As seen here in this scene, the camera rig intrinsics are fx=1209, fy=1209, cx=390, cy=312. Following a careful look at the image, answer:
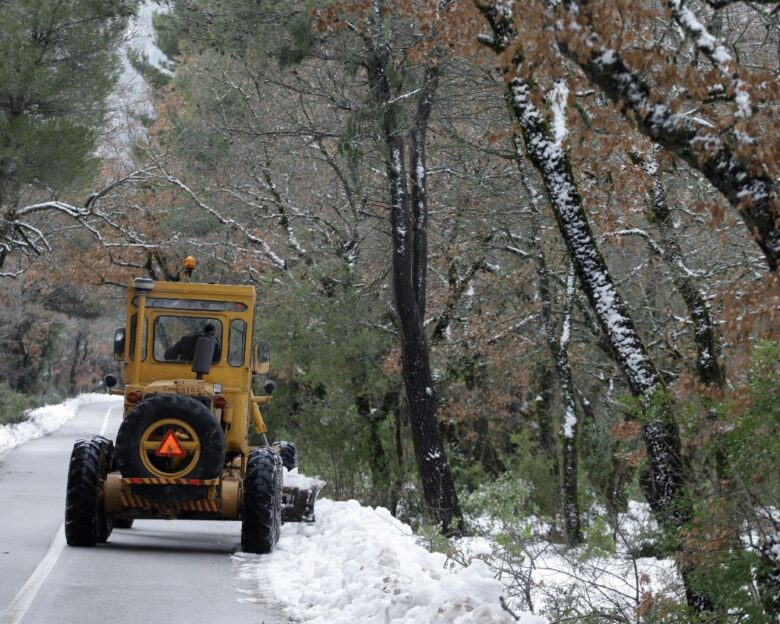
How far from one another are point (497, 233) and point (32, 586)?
12350mm

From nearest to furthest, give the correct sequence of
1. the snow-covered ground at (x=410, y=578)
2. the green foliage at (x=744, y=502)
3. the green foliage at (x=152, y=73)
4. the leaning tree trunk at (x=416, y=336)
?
the green foliage at (x=744, y=502)
the snow-covered ground at (x=410, y=578)
the leaning tree trunk at (x=416, y=336)
the green foliage at (x=152, y=73)

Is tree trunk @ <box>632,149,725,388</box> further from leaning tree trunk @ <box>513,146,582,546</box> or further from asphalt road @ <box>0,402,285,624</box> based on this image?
asphalt road @ <box>0,402,285,624</box>

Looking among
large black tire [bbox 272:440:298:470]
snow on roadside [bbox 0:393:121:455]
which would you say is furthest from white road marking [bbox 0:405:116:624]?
snow on roadside [bbox 0:393:121:455]

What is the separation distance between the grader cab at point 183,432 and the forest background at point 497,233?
7.51 feet

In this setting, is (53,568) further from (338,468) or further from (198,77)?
(198,77)

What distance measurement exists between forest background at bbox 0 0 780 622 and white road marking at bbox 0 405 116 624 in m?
3.86

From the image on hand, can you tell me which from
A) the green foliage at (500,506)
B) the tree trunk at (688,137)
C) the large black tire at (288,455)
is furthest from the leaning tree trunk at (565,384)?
the tree trunk at (688,137)

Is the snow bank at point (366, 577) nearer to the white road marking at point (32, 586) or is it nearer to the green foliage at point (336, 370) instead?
the white road marking at point (32, 586)

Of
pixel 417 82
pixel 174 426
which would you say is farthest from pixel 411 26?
pixel 174 426

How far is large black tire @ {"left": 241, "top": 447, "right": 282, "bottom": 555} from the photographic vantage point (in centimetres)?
1330

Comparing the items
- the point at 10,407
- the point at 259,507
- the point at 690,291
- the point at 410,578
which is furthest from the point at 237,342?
the point at 10,407

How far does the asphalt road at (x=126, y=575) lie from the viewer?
381 inches

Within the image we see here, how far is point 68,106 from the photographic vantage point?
2612cm

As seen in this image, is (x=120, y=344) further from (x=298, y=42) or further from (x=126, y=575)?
(x=298, y=42)
